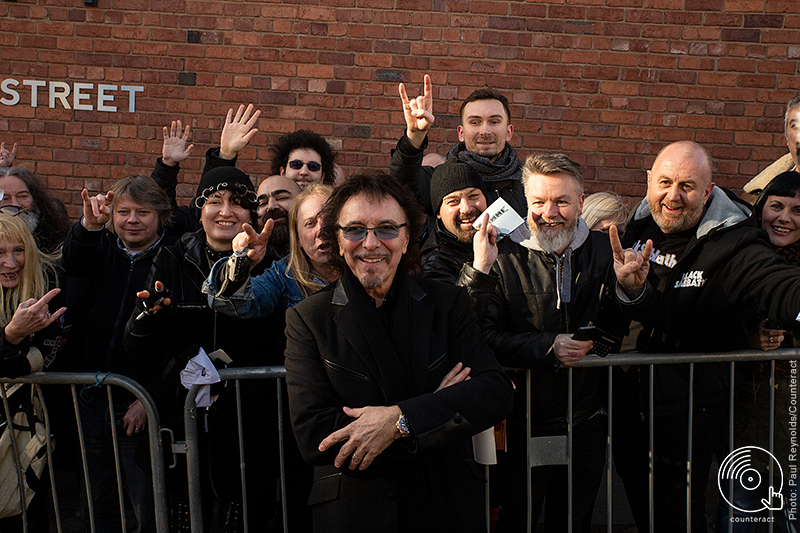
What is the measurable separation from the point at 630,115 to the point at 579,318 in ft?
10.5

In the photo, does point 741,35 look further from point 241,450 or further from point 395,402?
point 241,450

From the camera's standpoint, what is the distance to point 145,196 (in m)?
3.35

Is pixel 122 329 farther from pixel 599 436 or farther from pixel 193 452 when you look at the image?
pixel 599 436

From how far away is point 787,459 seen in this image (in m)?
3.07

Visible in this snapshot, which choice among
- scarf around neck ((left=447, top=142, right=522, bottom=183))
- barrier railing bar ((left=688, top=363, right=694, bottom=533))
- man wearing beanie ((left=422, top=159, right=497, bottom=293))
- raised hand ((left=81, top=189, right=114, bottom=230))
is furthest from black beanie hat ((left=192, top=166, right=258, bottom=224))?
barrier railing bar ((left=688, top=363, right=694, bottom=533))

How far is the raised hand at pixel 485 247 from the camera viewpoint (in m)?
2.62

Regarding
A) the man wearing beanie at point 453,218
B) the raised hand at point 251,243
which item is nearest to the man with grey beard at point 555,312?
the man wearing beanie at point 453,218

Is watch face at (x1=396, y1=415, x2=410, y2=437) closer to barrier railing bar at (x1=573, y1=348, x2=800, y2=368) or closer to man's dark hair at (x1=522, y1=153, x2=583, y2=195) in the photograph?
barrier railing bar at (x1=573, y1=348, x2=800, y2=368)

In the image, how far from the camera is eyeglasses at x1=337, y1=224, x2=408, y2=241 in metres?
2.25

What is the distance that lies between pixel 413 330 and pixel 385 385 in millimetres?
221

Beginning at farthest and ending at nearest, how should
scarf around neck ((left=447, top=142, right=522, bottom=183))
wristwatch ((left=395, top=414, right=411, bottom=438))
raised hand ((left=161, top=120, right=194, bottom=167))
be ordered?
raised hand ((left=161, top=120, right=194, bottom=167))
scarf around neck ((left=447, top=142, right=522, bottom=183))
wristwatch ((left=395, top=414, right=411, bottom=438))

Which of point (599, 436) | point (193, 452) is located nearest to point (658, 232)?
point (599, 436)

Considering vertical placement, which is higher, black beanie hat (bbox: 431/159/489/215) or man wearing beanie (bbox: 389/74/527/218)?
man wearing beanie (bbox: 389/74/527/218)

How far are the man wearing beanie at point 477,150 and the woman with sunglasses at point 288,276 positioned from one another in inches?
32.5
